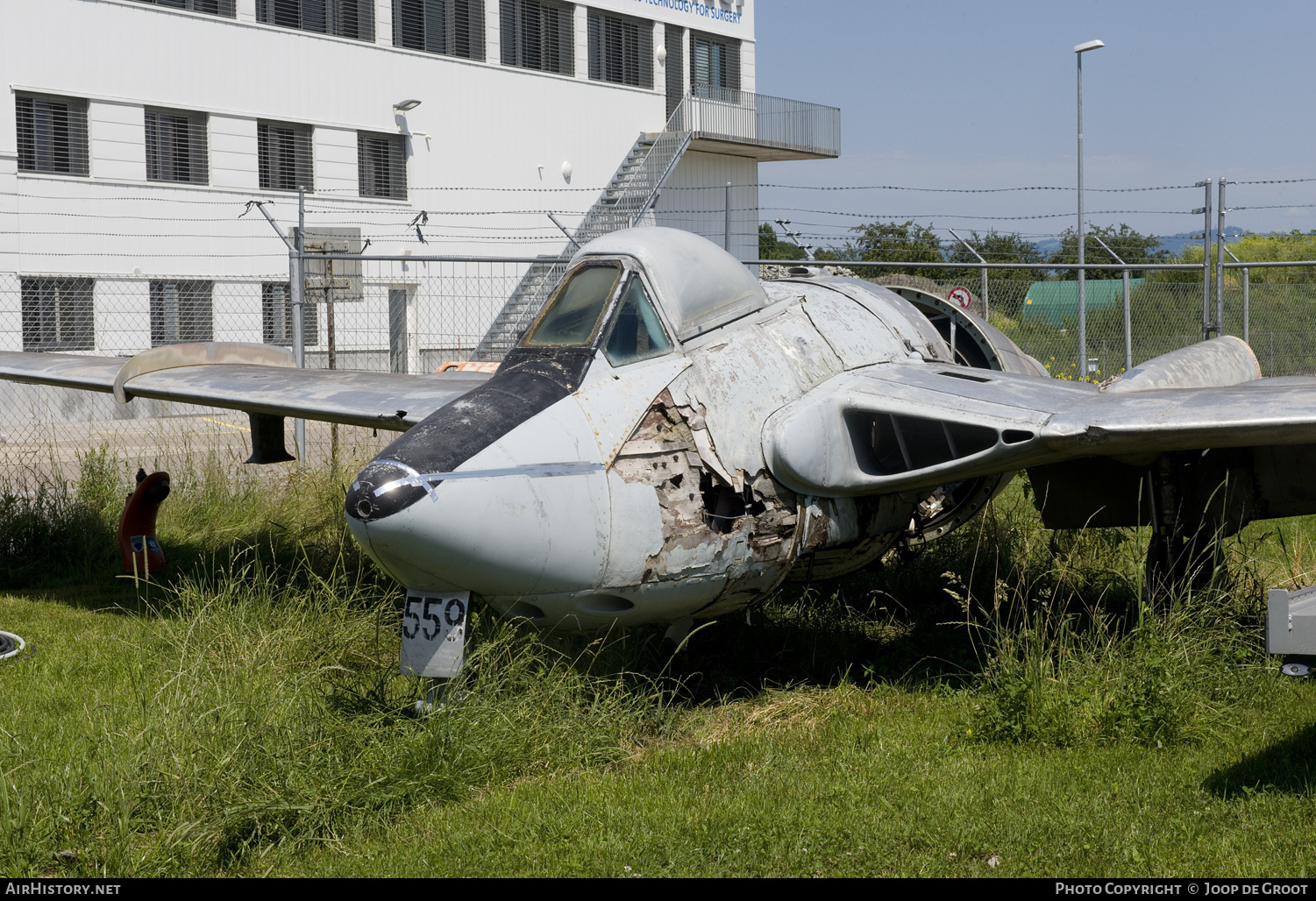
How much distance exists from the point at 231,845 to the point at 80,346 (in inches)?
907

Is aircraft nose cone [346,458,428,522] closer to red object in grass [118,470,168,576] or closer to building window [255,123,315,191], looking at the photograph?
red object in grass [118,470,168,576]

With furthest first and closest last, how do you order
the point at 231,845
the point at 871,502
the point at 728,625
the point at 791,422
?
the point at 728,625 < the point at 871,502 < the point at 791,422 < the point at 231,845

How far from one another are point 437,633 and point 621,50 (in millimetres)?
37149

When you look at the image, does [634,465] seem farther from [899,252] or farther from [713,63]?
[713,63]

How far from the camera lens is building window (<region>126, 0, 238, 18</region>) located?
28.8 m

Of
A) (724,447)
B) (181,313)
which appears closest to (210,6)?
Answer: (181,313)

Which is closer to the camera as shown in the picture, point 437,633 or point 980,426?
point 437,633

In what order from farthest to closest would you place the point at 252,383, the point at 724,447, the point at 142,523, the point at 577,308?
the point at 142,523
the point at 252,383
the point at 577,308
the point at 724,447

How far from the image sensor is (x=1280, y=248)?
44.2 meters

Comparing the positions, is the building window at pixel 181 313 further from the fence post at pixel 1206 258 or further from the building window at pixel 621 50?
the fence post at pixel 1206 258

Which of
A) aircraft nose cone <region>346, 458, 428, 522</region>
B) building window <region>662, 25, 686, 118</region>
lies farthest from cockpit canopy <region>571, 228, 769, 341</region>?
building window <region>662, 25, 686, 118</region>

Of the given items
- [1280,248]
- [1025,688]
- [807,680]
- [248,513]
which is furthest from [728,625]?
[1280,248]

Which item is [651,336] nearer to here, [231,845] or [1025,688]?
[1025,688]

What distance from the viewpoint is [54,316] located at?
25.0 metres
